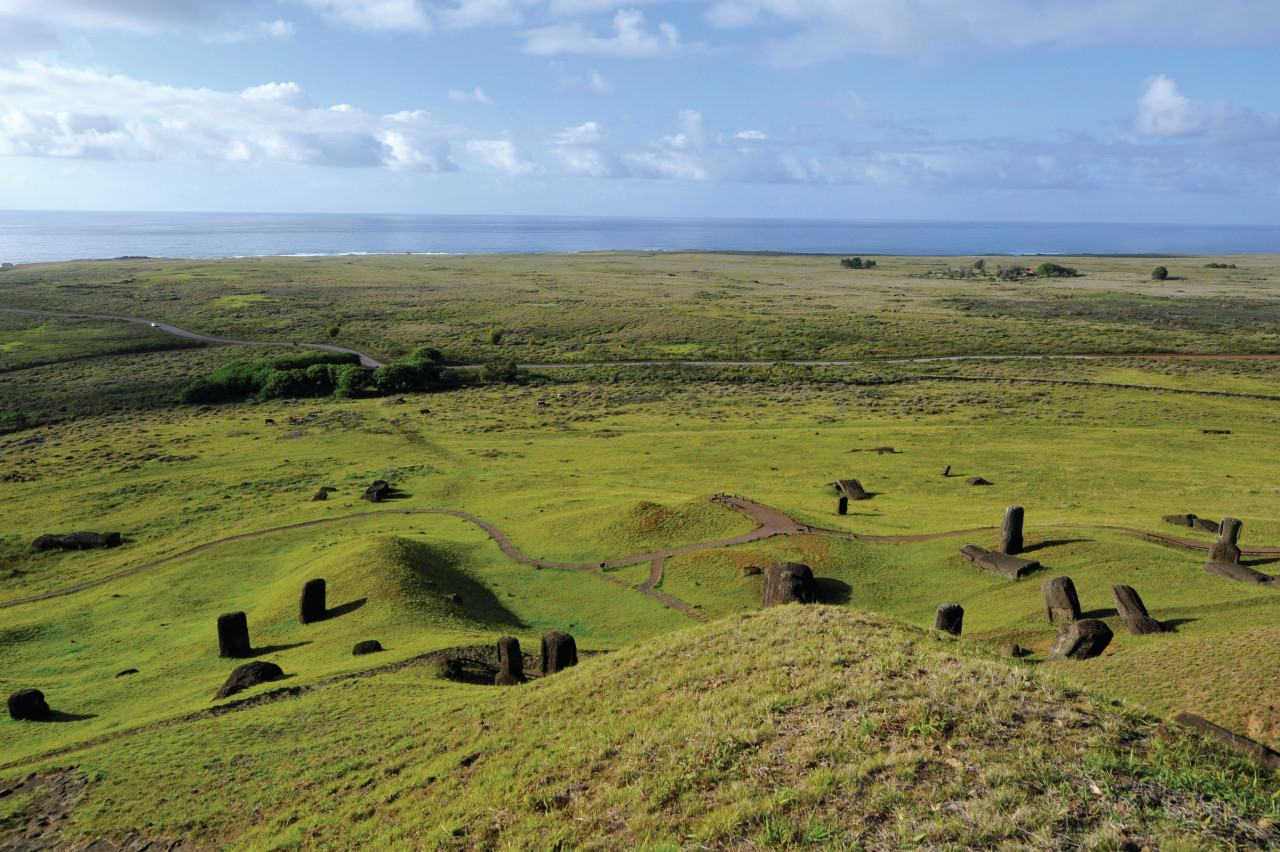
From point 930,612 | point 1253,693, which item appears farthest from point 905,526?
point 1253,693

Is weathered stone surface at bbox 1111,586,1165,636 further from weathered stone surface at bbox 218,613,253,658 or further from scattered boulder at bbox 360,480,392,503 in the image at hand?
scattered boulder at bbox 360,480,392,503

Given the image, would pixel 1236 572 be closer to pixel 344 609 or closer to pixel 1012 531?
pixel 1012 531

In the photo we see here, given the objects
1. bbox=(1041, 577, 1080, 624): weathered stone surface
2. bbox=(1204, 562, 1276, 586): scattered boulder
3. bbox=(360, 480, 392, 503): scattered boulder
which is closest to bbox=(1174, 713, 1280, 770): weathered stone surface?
bbox=(1041, 577, 1080, 624): weathered stone surface

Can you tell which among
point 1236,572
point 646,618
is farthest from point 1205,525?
point 646,618

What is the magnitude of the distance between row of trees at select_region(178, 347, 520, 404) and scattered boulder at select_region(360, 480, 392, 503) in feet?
145

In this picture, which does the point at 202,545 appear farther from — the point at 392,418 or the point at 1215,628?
the point at 1215,628

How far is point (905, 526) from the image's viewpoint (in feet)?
124

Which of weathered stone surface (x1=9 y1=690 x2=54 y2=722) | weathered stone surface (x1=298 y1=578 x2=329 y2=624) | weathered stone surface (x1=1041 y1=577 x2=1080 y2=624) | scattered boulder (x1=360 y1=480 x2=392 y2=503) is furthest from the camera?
scattered boulder (x1=360 y1=480 x2=392 y2=503)

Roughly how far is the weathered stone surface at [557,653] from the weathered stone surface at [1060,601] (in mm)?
16208

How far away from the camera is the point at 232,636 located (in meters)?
27.3

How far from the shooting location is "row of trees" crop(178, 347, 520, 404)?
88938 mm

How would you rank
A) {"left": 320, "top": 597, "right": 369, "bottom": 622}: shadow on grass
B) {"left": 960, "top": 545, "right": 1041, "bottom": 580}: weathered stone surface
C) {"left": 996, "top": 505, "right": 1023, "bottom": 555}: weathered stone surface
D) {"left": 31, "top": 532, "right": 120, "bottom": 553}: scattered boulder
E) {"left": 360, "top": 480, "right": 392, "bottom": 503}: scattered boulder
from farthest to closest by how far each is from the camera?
1. {"left": 360, "top": 480, "right": 392, "bottom": 503}: scattered boulder
2. {"left": 31, "top": 532, "right": 120, "bottom": 553}: scattered boulder
3. {"left": 996, "top": 505, "right": 1023, "bottom": 555}: weathered stone surface
4. {"left": 320, "top": 597, "right": 369, "bottom": 622}: shadow on grass
5. {"left": 960, "top": 545, "right": 1041, "bottom": 580}: weathered stone surface

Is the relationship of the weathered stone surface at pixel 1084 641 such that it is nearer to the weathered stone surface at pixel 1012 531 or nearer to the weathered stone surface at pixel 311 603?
the weathered stone surface at pixel 1012 531

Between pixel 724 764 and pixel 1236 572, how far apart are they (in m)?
24.8
